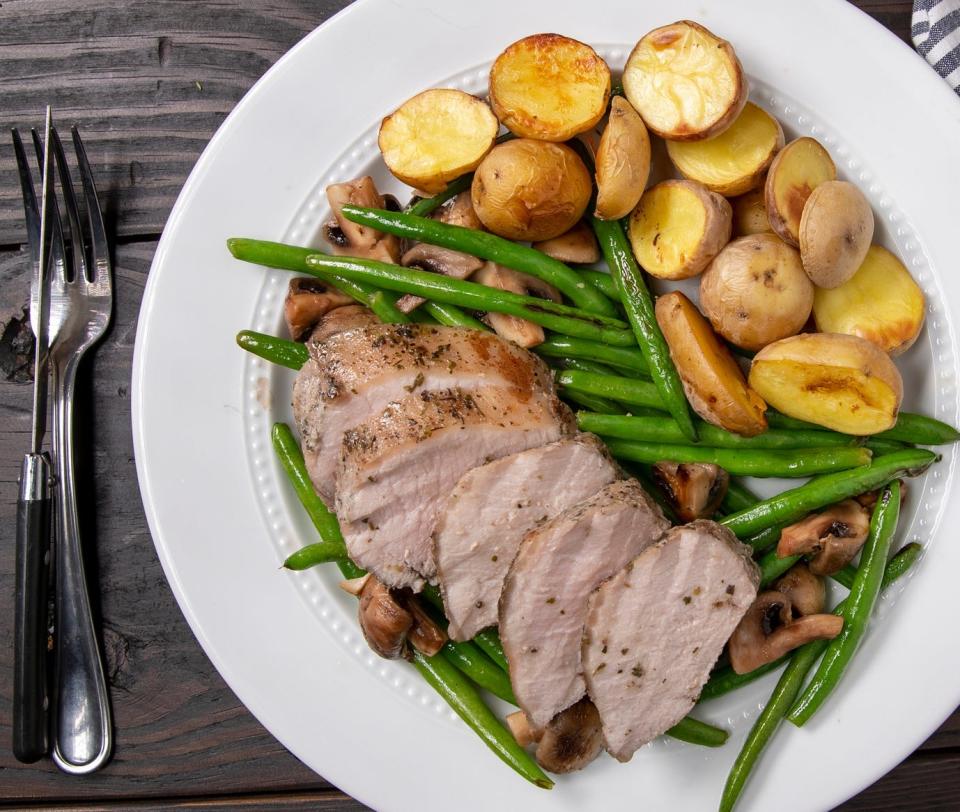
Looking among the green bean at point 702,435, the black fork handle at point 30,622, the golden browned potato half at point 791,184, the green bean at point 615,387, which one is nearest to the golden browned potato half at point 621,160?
the golden browned potato half at point 791,184

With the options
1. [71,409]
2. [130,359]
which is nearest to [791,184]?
[130,359]

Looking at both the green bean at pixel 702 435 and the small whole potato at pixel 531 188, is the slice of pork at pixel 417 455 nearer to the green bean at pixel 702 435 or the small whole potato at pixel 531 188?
the green bean at pixel 702 435

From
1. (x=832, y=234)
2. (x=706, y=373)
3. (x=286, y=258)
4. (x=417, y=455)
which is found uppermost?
(x=832, y=234)

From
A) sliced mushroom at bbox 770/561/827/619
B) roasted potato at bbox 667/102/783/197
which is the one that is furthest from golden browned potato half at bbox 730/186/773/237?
sliced mushroom at bbox 770/561/827/619

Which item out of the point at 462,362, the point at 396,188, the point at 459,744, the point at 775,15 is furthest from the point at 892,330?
the point at 459,744

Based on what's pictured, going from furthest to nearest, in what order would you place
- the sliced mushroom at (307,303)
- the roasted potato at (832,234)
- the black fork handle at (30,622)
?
the black fork handle at (30,622) → the sliced mushroom at (307,303) → the roasted potato at (832,234)

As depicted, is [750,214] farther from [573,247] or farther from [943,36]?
[943,36]
